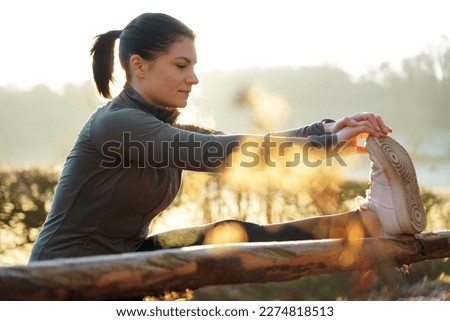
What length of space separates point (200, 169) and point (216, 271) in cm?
51

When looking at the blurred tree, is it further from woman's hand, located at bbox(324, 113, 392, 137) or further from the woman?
woman's hand, located at bbox(324, 113, 392, 137)

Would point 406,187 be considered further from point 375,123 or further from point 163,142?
point 163,142

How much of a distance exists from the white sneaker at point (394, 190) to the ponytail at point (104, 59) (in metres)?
1.21

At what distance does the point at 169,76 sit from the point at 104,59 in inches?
16.8

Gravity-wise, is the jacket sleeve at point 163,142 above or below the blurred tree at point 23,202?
below

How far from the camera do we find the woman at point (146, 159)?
2.60 meters

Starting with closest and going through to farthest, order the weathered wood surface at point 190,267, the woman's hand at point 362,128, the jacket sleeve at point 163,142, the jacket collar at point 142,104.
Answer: the weathered wood surface at point 190,267 → the jacket sleeve at point 163,142 → the woman's hand at point 362,128 → the jacket collar at point 142,104

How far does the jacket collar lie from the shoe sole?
33.6 inches

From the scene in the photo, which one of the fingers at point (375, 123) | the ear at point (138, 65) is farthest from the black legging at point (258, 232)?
the ear at point (138, 65)

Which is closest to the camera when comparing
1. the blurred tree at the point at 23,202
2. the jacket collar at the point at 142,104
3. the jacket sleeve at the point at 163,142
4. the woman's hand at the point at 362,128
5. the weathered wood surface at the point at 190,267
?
the weathered wood surface at the point at 190,267

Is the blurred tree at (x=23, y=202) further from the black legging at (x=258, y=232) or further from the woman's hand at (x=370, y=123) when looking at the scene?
the woman's hand at (x=370, y=123)

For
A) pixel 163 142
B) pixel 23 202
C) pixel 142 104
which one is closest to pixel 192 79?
pixel 142 104

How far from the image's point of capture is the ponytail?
3170mm

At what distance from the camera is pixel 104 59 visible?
317 centimetres
